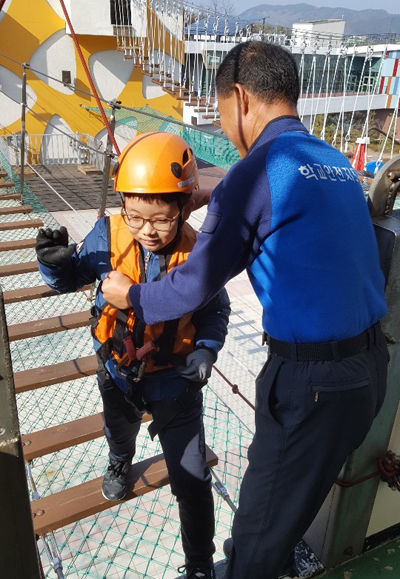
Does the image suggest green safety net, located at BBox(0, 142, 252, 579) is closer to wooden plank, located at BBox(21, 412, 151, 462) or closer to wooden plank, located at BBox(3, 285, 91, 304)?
wooden plank, located at BBox(3, 285, 91, 304)

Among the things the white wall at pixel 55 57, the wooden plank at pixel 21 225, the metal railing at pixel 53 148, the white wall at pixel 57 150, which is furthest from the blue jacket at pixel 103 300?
the white wall at pixel 55 57

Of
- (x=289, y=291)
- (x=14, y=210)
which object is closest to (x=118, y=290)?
(x=289, y=291)

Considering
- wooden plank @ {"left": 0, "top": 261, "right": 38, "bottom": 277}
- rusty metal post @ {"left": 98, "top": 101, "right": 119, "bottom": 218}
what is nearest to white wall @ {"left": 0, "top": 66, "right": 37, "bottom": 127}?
wooden plank @ {"left": 0, "top": 261, "right": 38, "bottom": 277}

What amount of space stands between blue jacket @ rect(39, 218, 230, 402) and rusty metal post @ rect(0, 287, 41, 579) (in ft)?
2.62

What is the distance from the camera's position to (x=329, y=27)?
3238cm

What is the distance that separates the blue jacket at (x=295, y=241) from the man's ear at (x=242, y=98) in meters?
0.13

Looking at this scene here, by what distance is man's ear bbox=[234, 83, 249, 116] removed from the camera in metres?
1.40

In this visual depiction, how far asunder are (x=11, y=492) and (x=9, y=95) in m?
15.8

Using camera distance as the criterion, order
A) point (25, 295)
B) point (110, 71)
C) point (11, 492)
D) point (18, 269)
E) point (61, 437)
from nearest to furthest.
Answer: point (11, 492) < point (61, 437) < point (25, 295) < point (18, 269) < point (110, 71)

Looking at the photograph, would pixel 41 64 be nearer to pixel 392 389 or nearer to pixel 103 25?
pixel 103 25

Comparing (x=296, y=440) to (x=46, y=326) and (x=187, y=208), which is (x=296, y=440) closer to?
(x=187, y=208)

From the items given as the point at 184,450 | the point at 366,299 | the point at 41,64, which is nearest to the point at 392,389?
the point at 366,299

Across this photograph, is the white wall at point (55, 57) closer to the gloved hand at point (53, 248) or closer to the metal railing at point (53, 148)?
the metal railing at point (53, 148)

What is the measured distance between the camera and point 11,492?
3.03 feet
